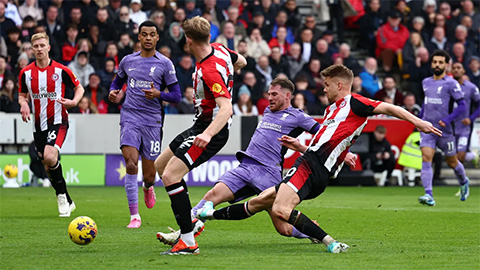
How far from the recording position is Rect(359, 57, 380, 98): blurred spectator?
2405 cm

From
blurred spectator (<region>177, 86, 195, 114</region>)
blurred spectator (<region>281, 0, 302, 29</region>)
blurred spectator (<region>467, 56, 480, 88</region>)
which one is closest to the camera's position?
blurred spectator (<region>177, 86, 195, 114</region>)

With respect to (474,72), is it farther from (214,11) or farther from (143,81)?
(143,81)

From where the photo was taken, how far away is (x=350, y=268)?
23.9 ft

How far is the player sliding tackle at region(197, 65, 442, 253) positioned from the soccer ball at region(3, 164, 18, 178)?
12.3 m

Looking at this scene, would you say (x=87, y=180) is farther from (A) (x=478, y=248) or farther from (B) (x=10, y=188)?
(A) (x=478, y=248)

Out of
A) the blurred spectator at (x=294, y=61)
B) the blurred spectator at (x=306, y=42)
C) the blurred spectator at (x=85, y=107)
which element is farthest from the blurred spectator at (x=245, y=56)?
the blurred spectator at (x=85, y=107)

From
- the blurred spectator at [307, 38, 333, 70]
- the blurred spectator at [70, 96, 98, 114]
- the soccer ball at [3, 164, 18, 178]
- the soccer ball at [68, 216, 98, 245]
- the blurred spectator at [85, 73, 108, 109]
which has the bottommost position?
the soccer ball at [3, 164, 18, 178]

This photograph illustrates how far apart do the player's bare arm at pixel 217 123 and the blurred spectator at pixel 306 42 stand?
16.8m

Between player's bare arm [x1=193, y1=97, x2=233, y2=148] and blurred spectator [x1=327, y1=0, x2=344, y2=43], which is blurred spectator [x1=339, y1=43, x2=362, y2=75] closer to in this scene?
blurred spectator [x1=327, y1=0, x2=344, y2=43]

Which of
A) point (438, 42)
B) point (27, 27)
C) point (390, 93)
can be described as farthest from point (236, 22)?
point (438, 42)

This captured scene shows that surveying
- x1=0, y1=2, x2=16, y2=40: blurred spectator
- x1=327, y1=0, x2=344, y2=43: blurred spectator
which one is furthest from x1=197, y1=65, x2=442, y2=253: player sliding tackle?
x1=327, y1=0, x2=344, y2=43: blurred spectator

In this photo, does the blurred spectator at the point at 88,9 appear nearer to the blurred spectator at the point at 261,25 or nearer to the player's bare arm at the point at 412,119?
the blurred spectator at the point at 261,25

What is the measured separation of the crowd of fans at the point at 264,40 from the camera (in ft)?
71.5

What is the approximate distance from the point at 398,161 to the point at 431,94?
6.57m
